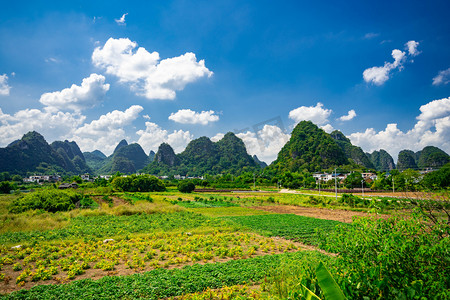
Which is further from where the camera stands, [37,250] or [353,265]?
[37,250]

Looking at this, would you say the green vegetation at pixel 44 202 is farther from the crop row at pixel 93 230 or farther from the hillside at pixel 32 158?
the hillside at pixel 32 158

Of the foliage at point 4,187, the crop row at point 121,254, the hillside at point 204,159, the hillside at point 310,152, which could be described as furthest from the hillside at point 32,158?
the crop row at point 121,254

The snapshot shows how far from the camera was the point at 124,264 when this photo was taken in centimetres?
872

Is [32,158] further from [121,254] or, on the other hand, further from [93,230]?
[121,254]

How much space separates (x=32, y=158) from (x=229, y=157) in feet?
332

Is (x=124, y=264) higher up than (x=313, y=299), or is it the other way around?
(x=313, y=299)

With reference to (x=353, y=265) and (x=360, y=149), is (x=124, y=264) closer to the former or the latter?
(x=353, y=265)

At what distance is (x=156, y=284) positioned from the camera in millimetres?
6445

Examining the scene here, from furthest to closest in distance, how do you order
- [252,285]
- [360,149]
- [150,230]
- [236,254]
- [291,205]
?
[360,149]
[291,205]
[150,230]
[236,254]
[252,285]

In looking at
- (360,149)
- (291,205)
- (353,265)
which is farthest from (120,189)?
(360,149)

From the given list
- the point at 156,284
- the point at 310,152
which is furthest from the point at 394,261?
the point at 310,152

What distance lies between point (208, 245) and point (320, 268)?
942cm

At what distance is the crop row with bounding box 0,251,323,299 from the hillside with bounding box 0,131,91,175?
131957mm

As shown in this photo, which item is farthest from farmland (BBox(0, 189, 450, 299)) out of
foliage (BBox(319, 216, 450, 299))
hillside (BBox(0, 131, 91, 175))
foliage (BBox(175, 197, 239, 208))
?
hillside (BBox(0, 131, 91, 175))
